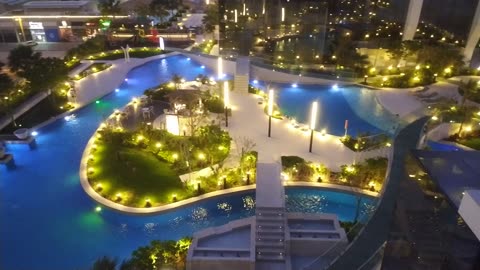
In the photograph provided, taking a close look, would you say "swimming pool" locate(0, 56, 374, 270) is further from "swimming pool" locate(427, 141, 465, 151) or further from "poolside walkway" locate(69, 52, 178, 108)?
"poolside walkway" locate(69, 52, 178, 108)

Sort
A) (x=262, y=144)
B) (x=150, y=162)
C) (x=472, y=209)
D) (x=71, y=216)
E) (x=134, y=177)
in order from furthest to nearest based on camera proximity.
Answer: (x=262, y=144)
(x=150, y=162)
(x=134, y=177)
(x=71, y=216)
(x=472, y=209)

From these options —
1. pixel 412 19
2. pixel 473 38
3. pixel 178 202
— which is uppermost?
pixel 412 19

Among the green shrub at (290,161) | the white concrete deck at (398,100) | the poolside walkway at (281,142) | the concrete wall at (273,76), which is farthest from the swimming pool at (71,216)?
the concrete wall at (273,76)

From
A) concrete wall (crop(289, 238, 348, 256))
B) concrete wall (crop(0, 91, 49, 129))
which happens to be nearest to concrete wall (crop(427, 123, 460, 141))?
concrete wall (crop(289, 238, 348, 256))

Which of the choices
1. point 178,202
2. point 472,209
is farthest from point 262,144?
point 472,209

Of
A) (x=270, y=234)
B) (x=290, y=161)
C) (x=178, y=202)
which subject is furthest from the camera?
(x=290, y=161)

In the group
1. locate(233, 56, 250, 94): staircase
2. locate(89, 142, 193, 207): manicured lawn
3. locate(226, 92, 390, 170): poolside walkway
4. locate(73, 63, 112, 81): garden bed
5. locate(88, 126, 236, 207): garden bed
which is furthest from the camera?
locate(73, 63, 112, 81): garden bed

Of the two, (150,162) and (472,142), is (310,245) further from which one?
(472,142)
